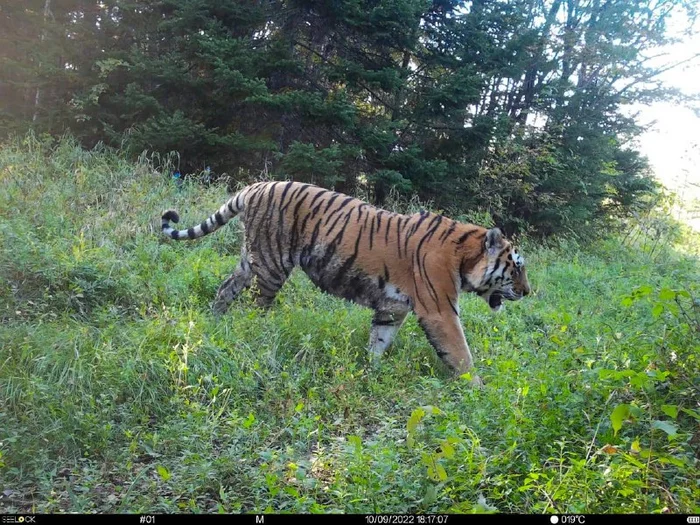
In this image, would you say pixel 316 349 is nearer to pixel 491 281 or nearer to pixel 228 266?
pixel 491 281

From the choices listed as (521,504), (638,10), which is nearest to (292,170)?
(521,504)

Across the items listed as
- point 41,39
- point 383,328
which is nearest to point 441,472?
point 383,328

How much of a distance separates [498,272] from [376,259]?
1.12 m

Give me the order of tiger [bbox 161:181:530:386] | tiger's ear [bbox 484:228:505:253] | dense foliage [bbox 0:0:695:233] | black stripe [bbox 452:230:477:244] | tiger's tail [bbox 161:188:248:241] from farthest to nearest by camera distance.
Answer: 1. dense foliage [bbox 0:0:695:233]
2. tiger's tail [bbox 161:188:248:241]
3. black stripe [bbox 452:230:477:244]
4. tiger's ear [bbox 484:228:505:253]
5. tiger [bbox 161:181:530:386]

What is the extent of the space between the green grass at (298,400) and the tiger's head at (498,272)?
0.44 metres

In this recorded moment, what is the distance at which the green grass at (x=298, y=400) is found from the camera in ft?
8.97

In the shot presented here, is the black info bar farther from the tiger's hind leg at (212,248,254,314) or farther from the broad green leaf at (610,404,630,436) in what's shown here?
the tiger's hind leg at (212,248,254,314)

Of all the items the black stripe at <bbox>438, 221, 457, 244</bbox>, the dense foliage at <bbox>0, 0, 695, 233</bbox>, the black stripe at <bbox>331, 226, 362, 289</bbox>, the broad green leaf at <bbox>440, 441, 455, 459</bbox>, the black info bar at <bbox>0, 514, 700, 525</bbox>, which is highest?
the dense foliage at <bbox>0, 0, 695, 233</bbox>

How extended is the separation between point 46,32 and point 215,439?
1025 cm

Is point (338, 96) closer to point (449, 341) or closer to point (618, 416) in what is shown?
point (449, 341)

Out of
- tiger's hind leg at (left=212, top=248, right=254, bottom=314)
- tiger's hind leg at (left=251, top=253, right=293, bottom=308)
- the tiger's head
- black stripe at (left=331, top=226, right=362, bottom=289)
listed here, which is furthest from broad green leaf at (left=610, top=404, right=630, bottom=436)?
tiger's hind leg at (left=212, top=248, right=254, bottom=314)

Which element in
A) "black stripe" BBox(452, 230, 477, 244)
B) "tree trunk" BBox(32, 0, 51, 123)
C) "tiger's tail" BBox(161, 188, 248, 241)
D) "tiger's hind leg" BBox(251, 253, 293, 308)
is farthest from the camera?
"tree trunk" BBox(32, 0, 51, 123)

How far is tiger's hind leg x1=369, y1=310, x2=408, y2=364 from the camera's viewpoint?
5.15 m

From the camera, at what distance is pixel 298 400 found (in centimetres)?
399
